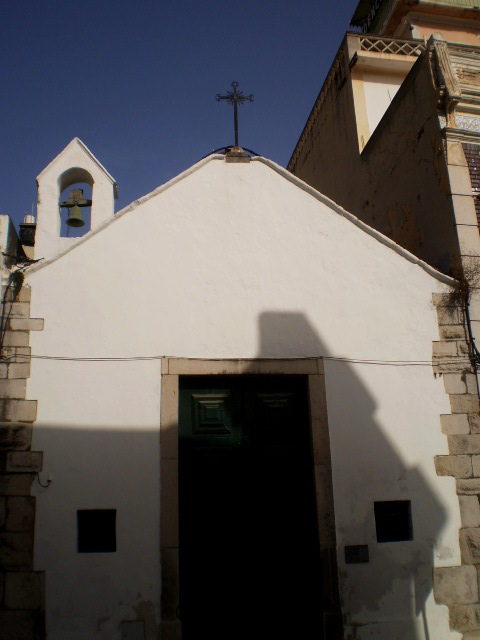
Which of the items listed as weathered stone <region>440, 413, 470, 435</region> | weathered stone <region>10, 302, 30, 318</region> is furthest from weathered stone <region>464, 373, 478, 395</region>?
weathered stone <region>10, 302, 30, 318</region>

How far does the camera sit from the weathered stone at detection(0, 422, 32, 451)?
4.92 metres

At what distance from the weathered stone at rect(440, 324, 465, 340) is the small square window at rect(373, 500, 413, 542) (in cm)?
181

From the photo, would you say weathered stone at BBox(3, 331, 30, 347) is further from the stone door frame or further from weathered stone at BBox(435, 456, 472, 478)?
weathered stone at BBox(435, 456, 472, 478)

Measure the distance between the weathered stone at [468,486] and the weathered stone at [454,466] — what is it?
0.16ft

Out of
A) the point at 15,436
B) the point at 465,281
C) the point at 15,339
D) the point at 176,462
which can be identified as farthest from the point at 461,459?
the point at 15,339

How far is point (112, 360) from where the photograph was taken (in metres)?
5.21

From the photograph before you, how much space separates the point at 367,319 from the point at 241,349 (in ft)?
4.66

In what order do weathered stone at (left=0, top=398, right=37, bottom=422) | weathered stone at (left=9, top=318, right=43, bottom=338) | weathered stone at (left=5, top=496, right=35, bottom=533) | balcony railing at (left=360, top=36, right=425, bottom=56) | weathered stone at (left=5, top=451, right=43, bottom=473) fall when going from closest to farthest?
weathered stone at (left=5, top=496, right=35, bottom=533) < weathered stone at (left=5, top=451, right=43, bottom=473) < weathered stone at (left=0, top=398, right=37, bottom=422) < weathered stone at (left=9, top=318, right=43, bottom=338) < balcony railing at (left=360, top=36, right=425, bottom=56)

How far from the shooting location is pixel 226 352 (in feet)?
17.9

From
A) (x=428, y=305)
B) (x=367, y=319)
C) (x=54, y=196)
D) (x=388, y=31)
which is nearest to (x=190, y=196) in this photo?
(x=54, y=196)

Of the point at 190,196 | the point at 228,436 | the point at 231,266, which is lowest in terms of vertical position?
the point at 228,436

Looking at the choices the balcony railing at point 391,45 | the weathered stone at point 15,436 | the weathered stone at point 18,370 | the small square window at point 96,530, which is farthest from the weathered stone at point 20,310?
the balcony railing at point 391,45

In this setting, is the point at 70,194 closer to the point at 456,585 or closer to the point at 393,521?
the point at 393,521

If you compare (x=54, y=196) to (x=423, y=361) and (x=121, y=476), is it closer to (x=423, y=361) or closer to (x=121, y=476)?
(x=121, y=476)
